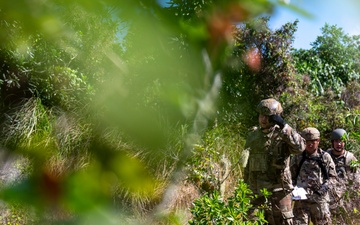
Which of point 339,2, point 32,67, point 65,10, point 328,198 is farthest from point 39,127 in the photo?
point 328,198

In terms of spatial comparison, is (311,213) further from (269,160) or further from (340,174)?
(269,160)

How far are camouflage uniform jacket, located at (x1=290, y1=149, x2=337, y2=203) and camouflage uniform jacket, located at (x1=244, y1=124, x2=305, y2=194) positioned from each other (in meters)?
0.45

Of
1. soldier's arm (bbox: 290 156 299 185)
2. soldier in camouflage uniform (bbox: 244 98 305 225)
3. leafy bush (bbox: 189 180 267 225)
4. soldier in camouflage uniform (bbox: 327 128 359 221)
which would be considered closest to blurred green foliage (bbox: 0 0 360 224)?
leafy bush (bbox: 189 180 267 225)

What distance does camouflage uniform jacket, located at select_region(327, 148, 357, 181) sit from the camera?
405cm

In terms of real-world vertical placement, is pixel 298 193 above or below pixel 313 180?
below

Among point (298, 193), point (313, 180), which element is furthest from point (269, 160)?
point (313, 180)

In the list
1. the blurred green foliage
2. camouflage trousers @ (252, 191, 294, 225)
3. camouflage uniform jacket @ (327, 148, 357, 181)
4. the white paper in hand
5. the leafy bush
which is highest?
camouflage uniform jacket @ (327, 148, 357, 181)

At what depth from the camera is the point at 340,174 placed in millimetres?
4160

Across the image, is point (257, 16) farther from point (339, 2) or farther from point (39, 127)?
point (39, 127)

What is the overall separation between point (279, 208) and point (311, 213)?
1.65 ft

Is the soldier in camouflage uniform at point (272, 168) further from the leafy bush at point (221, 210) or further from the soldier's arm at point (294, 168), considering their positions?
the leafy bush at point (221, 210)

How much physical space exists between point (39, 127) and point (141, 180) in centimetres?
16

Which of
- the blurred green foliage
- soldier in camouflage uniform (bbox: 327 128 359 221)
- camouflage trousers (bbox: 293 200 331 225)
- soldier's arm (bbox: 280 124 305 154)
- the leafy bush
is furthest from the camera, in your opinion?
soldier in camouflage uniform (bbox: 327 128 359 221)

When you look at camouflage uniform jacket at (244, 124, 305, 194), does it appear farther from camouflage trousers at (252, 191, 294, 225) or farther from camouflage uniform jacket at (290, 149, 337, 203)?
camouflage uniform jacket at (290, 149, 337, 203)
